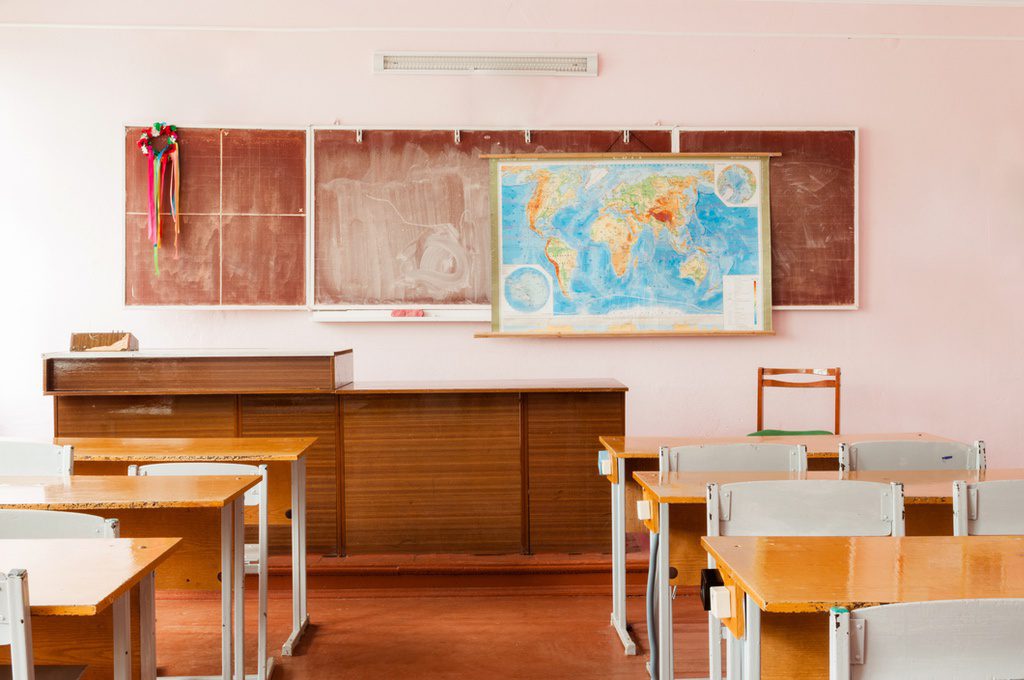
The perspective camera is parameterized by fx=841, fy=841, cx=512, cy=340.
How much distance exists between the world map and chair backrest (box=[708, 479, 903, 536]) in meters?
3.07

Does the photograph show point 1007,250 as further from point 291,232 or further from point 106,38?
point 106,38

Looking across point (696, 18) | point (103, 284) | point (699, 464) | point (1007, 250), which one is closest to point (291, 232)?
point (103, 284)

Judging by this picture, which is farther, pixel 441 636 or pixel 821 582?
pixel 441 636

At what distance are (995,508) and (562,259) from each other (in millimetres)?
3203

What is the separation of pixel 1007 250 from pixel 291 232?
4.28 m

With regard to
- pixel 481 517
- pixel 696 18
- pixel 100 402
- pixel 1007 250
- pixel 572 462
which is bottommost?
pixel 481 517

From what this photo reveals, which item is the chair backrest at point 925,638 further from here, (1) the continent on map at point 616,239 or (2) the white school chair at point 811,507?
(1) the continent on map at point 616,239

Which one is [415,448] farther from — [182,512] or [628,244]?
[628,244]

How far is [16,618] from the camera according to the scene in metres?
1.25

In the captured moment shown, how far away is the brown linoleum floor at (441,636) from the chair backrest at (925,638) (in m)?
1.68

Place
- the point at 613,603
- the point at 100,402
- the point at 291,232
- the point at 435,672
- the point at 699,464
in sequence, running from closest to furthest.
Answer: the point at 699,464, the point at 435,672, the point at 613,603, the point at 100,402, the point at 291,232

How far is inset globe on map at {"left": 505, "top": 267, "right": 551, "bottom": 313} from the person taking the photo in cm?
490

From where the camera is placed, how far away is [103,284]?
4871 millimetres

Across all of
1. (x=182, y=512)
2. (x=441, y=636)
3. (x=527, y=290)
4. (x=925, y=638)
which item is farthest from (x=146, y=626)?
(x=527, y=290)
